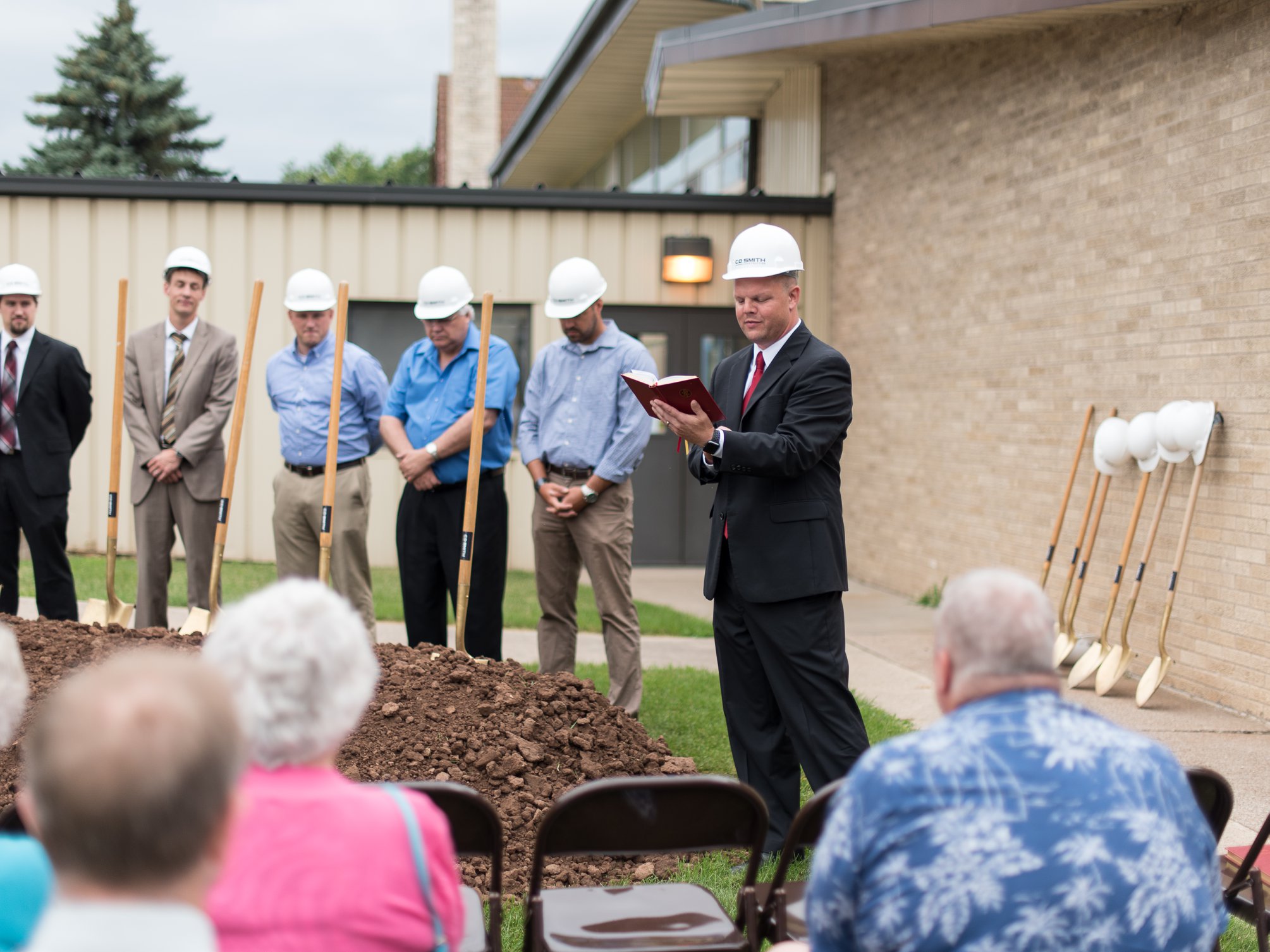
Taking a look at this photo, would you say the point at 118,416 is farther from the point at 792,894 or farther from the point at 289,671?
the point at 289,671

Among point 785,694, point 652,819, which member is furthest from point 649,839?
point 785,694

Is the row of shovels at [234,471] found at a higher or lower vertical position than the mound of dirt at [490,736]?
higher

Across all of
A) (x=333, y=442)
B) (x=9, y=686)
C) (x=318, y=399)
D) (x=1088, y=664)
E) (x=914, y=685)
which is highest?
(x=318, y=399)

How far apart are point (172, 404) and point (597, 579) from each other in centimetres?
258

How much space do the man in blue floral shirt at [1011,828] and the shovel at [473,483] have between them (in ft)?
12.5

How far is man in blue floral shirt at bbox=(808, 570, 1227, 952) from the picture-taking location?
174cm

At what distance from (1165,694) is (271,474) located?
307 inches

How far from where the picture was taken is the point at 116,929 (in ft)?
4.15

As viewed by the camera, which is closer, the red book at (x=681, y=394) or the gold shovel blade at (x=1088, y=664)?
the red book at (x=681, y=394)

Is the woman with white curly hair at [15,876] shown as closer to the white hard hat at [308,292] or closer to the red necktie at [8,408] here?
the white hard hat at [308,292]

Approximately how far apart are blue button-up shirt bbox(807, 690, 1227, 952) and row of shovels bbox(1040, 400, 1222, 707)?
15.2 ft

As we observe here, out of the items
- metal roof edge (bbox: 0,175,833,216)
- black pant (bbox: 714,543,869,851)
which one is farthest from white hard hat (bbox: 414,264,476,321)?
metal roof edge (bbox: 0,175,833,216)

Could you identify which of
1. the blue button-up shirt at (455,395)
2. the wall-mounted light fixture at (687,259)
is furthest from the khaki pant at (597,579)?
the wall-mounted light fixture at (687,259)

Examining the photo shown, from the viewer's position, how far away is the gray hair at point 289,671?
170cm
